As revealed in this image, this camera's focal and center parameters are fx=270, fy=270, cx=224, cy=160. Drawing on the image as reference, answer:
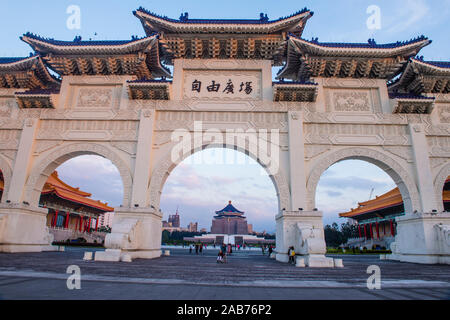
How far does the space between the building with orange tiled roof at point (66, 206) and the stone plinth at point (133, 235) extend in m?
14.7

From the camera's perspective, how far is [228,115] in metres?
12.1

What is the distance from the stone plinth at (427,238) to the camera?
10328mm

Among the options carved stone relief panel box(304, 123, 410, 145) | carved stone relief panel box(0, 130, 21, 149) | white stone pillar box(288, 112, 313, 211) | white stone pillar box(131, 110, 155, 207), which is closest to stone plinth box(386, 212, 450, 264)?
carved stone relief panel box(304, 123, 410, 145)

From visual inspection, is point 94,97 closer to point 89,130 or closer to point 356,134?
point 89,130

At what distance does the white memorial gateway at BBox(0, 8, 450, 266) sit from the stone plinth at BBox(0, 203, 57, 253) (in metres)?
0.05

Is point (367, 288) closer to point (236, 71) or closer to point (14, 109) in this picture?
point (236, 71)

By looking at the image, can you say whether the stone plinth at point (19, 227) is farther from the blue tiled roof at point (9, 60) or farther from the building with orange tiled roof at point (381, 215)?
the building with orange tiled roof at point (381, 215)

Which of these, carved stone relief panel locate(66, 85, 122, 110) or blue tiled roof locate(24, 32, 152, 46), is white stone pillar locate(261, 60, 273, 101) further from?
carved stone relief panel locate(66, 85, 122, 110)

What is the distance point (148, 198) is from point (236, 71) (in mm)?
7116

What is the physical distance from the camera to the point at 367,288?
464 centimetres

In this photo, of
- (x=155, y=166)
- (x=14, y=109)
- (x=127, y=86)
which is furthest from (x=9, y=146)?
(x=155, y=166)

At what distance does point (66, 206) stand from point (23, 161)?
18067mm

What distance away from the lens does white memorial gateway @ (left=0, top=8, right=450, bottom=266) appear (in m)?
11.2

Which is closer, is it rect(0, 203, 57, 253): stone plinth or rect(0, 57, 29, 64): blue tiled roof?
rect(0, 203, 57, 253): stone plinth
